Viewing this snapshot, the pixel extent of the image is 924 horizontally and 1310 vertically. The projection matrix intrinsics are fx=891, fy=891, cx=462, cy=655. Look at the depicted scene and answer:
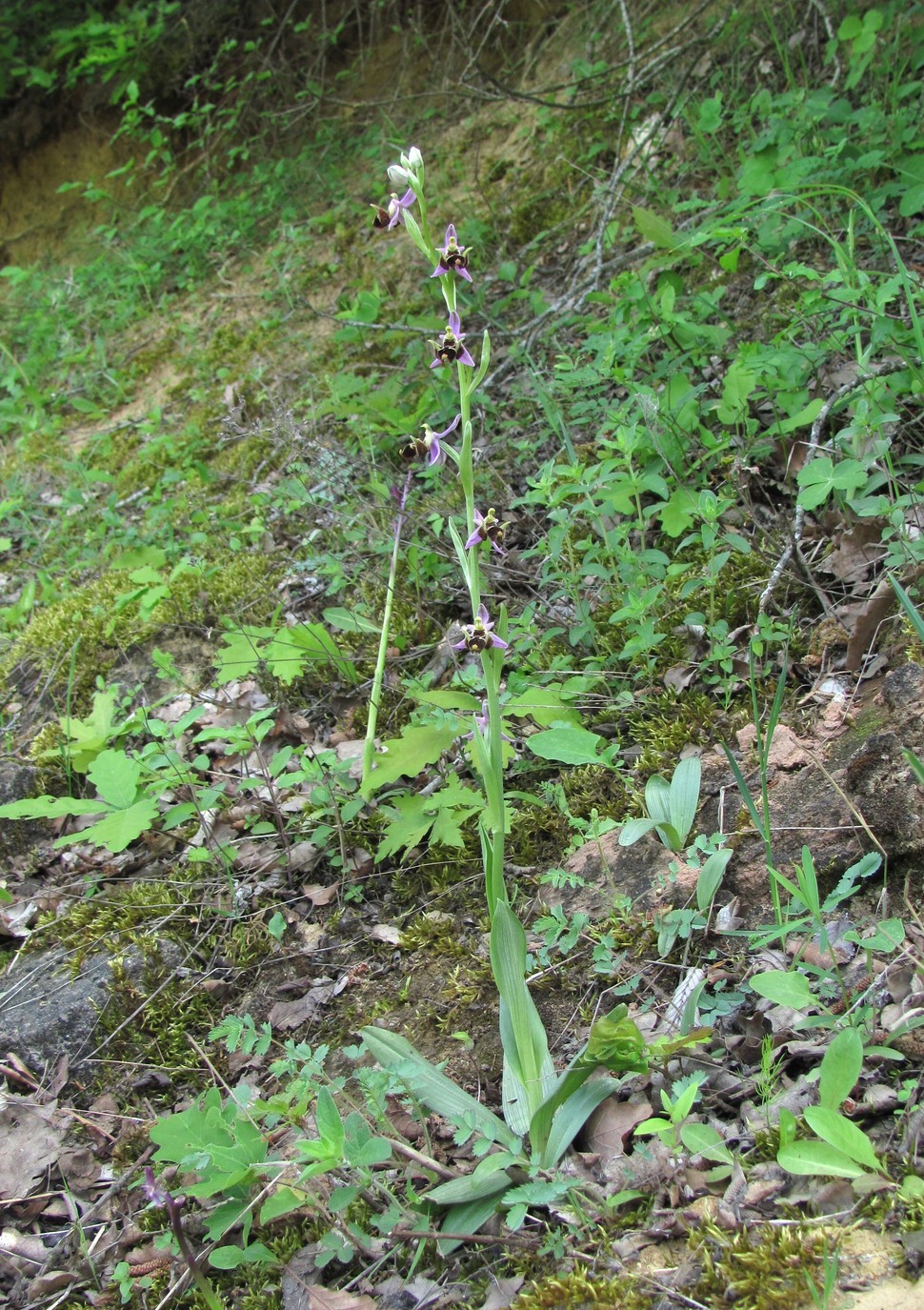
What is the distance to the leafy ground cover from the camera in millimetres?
1568

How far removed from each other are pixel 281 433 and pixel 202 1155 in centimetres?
288

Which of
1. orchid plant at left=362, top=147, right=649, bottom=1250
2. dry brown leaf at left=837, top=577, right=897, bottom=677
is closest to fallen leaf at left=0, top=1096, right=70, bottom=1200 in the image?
orchid plant at left=362, top=147, right=649, bottom=1250

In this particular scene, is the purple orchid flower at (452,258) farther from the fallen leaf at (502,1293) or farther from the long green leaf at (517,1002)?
the fallen leaf at (502,1293)

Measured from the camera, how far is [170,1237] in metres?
1.75

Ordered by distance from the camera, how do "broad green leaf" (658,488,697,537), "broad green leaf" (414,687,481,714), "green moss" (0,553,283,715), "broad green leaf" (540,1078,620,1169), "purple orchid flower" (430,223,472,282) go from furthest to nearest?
"green moss" (0,553,283,715), "broad green leaf" (658,488,697,537), "broad green leaf" (414,687,481,714), "purple orchid flower" (430,223,472,282), "broad green leaf" (540,1078,620,1169)

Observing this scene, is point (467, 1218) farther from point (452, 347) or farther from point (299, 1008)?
point (452, 347)

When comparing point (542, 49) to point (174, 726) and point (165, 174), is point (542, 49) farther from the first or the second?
point (174, 726)

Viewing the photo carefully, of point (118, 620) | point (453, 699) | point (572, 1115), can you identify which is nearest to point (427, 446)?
point (453, 699)

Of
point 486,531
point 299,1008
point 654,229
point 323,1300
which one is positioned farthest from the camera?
point 654,229

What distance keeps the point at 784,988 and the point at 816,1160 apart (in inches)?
10.3

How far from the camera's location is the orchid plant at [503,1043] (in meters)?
1.58

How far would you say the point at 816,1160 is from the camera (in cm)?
135

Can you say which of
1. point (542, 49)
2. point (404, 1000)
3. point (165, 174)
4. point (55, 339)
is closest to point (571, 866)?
point (404, 1000)

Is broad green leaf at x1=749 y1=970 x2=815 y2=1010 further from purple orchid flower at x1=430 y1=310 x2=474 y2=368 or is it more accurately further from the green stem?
purple orchid flower at x1=430 y1=310 x2=474 y2=368
